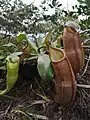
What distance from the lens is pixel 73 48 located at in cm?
79

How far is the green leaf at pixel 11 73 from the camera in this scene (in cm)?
79

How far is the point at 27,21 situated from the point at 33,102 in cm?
197

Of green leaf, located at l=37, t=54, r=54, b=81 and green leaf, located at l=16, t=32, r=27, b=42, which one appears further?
green leaf, located at l=16, t=32, r=27, b=42

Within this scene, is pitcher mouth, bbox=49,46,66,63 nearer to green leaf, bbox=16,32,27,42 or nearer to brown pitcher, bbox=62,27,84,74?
brown pitcher, bbox=62,27,84,74

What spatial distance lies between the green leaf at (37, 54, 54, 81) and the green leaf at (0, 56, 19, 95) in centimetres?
7

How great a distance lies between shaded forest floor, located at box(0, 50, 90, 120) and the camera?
74 centimetres

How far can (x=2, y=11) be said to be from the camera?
9.41 ft

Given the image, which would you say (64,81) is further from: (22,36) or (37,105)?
(22,36)


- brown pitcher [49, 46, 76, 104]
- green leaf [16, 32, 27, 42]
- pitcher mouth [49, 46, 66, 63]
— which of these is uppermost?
green leaf [16, 32, 27, 42]

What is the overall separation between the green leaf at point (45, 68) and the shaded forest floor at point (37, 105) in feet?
0.23

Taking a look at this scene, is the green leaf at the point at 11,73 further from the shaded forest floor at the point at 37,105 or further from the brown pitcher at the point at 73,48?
the brown pitcher at the point at 73,48

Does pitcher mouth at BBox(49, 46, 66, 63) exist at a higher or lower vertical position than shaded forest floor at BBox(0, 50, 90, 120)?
higher

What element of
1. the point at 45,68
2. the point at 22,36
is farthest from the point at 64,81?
the point at 22,36

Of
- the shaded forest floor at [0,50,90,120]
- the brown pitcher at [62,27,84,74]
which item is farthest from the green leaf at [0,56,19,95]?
the brown pitcher at [62,27,84,74]
